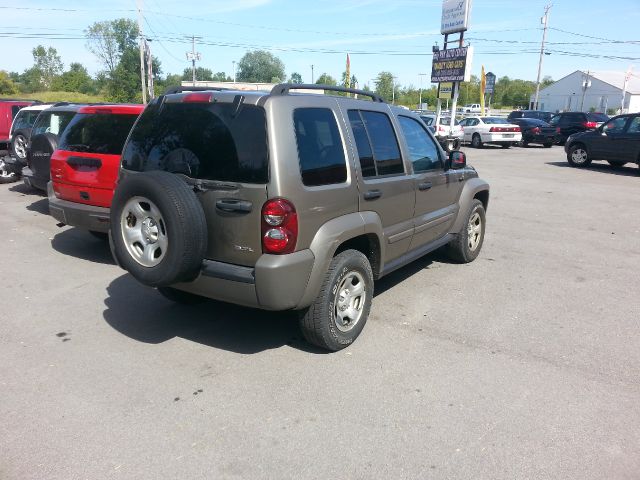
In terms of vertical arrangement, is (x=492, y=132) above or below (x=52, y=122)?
below

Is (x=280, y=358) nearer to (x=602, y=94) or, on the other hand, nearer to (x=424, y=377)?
(x=424, y=377)

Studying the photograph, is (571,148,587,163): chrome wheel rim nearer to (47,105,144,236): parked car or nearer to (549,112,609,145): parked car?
Answer: (549,112,609,145): parked car

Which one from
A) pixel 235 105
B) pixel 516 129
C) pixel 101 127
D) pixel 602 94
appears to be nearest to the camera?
pixel 235 105

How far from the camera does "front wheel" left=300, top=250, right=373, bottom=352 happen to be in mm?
3805

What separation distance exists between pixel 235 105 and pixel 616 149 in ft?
51.7

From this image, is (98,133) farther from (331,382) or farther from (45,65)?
(45,65)

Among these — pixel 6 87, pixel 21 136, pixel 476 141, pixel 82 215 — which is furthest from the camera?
pixel 6 87

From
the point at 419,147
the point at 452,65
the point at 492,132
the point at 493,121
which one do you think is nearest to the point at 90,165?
the point at 419,147

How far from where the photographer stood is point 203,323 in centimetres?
459

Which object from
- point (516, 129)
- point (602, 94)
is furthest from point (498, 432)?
point (602, 94)

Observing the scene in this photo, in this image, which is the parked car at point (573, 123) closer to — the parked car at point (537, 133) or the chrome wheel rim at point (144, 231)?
the parked car at point (537, 133)

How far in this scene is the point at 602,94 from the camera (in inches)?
3041

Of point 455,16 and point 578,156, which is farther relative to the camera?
point 455,16

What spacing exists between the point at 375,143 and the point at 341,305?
1.40m
